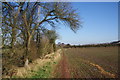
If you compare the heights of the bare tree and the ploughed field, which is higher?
the bare tree

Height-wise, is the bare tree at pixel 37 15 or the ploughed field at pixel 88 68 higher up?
the bare tree at pixel 37 15

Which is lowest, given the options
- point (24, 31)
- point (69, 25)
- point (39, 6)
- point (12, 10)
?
point (24, 31)

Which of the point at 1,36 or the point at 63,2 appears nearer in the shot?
the point at 1,36

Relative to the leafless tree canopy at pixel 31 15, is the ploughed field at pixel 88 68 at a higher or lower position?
lower

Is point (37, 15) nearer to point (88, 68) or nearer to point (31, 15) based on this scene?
point (31, 15)

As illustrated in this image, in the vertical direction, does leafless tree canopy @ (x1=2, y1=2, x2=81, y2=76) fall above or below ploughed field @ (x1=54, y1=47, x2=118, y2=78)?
above

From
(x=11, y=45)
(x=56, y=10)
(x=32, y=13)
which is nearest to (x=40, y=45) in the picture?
(x=32, y=13)

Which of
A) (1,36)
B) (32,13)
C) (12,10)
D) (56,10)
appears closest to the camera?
(1,36)

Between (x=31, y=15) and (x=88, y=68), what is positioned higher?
(x=31, y=15)

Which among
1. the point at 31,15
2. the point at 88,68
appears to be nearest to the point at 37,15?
the point at 31,15

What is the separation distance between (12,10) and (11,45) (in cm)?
390

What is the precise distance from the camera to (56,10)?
10695mm

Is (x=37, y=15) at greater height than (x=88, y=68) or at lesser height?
greater

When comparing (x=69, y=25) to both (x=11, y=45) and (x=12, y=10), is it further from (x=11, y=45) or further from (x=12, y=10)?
(x=11, y=45)
